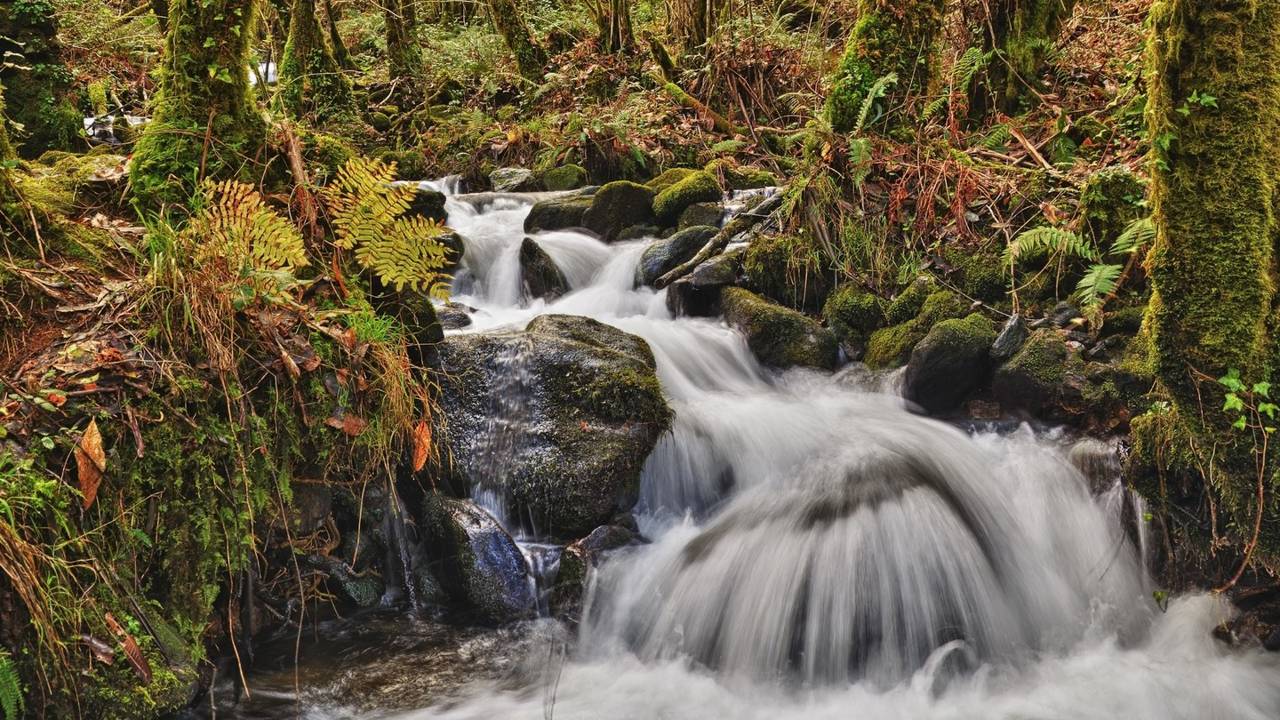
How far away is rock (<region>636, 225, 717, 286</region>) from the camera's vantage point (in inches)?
325

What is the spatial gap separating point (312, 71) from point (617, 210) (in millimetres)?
7035

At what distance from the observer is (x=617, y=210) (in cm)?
949

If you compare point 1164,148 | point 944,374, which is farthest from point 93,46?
point 1164,148

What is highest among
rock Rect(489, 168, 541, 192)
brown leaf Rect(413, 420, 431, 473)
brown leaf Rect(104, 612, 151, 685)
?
rock Rect(489, 168, 541, 192)

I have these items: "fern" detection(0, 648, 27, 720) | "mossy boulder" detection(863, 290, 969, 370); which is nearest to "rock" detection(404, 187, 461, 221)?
"mossy boulder" detection(863, 290, 969, 370)

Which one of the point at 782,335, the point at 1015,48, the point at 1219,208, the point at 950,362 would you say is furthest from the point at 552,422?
the point at 1015,48

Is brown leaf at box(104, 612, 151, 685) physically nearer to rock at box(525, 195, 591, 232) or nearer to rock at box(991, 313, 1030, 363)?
rock at box(991, 313, 1030, 363)

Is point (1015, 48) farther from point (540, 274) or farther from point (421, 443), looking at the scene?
point (421, 443)

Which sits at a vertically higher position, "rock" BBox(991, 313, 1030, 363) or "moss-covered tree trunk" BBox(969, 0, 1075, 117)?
"moss-covered tree trunk" BBox(969, 0, 1075, 117)

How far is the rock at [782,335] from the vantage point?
6773mm

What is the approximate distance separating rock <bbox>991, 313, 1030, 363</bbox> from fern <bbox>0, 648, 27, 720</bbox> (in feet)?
18.9

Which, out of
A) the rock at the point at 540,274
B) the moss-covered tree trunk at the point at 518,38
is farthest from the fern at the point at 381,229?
the moss-covered tree trunk at the point at 518,38

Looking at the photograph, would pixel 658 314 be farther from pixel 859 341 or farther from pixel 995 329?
pixel 995 329

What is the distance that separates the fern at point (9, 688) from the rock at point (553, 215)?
782cm
